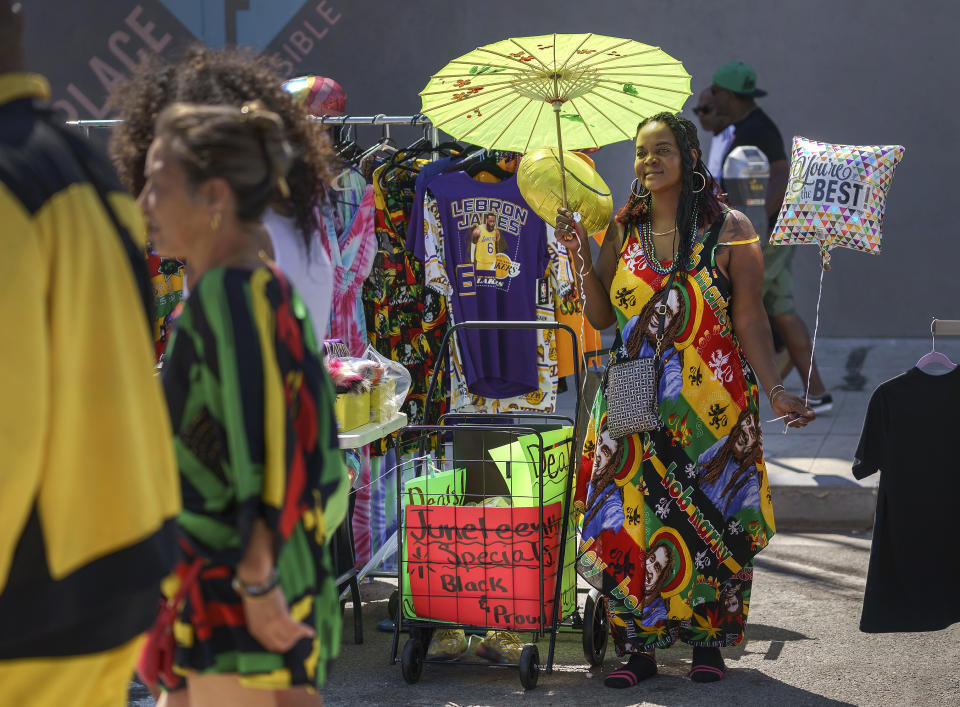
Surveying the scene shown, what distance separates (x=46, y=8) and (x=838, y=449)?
7.62 meters

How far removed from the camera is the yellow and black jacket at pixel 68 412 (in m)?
1.98

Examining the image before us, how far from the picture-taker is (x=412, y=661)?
4.80m

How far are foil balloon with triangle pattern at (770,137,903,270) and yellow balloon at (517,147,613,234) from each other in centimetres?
85

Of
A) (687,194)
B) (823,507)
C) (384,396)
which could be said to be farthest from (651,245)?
(823,507)

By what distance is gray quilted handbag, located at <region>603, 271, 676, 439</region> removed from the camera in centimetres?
466

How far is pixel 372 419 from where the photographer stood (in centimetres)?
494

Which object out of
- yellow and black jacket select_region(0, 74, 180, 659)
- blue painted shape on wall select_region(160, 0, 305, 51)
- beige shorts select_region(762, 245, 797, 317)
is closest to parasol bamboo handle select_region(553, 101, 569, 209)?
yellow and black jacket select_region(0, 74, 180, 659)

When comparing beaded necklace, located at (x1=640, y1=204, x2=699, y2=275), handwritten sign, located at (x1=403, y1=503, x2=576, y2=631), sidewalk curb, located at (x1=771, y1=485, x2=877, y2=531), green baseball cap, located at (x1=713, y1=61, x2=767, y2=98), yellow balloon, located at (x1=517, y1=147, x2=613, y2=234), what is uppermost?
green baseball cap, located at (x1=713, y1=61, x2=767, y2=98)

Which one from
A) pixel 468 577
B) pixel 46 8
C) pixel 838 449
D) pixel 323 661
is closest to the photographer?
pixel 323 661

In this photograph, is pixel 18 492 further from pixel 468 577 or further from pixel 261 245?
pixel 468 577

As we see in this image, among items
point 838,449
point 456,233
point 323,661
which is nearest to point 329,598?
point 323,661

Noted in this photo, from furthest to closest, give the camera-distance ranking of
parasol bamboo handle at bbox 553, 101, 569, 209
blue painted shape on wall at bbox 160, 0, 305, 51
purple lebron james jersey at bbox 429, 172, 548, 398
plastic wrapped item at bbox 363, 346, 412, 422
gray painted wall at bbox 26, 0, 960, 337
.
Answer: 1. blue painted shape on wall at bbox 160, 0, 305, 51
2. gray painted wall at bbox 26, 0, 960, 337
3. purple lebron james jersey at bbox 429, 172, 548, 398
4. plastic wrapped item at bbox 363, 346, 412, 422
5. parasol bamboo handle at bbox 553, 101, 569, 209

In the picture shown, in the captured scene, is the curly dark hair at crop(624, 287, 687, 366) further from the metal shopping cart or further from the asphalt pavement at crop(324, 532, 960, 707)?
the asphalt pavement at crop(324, 532, 960, 707)

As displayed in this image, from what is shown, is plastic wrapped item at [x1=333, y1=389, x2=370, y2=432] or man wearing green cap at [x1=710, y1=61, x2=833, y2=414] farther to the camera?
man wearing green cap at [x1=710, y1=61, x2=833, y2=414]
